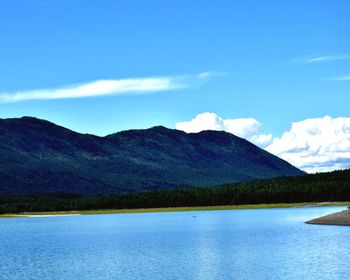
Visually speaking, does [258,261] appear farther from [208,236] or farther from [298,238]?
A: [208,236]

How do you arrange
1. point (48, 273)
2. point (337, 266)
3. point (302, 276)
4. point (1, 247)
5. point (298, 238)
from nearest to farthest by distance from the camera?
point (302, 276) < point (337, 266) < point (48, 273) < point (298, 238) < point (1, 247)

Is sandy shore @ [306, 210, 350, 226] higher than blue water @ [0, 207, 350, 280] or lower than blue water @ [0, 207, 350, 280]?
higher

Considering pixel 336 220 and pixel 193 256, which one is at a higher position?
pixel 336 220

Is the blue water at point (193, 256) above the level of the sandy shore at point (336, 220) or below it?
below

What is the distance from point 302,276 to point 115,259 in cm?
3513

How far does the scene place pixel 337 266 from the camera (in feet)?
259

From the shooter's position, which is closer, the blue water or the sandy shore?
the blue water

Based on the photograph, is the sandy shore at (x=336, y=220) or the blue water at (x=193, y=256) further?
the sandy shore at (x=336, y=220)

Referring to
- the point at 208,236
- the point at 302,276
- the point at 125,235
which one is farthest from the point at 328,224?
the point at 302,276

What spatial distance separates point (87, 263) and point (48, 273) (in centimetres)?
1051

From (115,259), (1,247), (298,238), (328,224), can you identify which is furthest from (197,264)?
(328,224)

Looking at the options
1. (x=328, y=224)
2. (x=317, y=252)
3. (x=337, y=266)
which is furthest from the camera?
(x=328, y=224)

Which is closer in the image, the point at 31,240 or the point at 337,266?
the point at 337,266

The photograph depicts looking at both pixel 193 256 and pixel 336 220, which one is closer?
pixel 193 256
